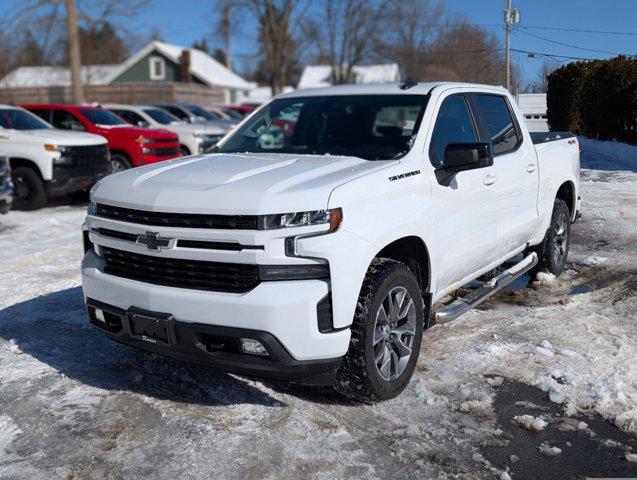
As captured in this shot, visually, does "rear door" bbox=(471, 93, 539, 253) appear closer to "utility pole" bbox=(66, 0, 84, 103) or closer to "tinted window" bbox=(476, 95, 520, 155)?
"tinted window" bbox=(476, 95, 520, 155)

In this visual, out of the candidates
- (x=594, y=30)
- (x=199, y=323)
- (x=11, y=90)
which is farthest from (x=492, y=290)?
(x=11, y=90)

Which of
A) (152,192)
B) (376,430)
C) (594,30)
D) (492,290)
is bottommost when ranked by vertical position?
(376,430)

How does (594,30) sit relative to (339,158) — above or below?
above

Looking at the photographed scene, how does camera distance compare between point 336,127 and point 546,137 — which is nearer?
point 336,127

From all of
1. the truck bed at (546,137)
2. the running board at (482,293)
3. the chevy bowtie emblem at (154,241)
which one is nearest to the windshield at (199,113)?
the truck bed at (546,137)

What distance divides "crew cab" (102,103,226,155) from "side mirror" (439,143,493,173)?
12021mm

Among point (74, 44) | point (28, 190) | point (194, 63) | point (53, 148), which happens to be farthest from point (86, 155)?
point (194, 63)

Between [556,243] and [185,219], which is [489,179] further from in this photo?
[185,219]

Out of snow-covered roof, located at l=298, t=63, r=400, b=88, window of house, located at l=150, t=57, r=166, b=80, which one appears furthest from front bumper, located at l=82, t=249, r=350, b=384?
window of house, located at l=150, t=57, r=166, b=80

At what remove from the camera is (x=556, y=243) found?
654 cm

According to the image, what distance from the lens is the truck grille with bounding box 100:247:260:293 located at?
3354mm

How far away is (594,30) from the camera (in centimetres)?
902

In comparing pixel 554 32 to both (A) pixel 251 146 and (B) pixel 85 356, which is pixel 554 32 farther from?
(B) pixel 85 356

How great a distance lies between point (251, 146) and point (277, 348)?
2095mm
